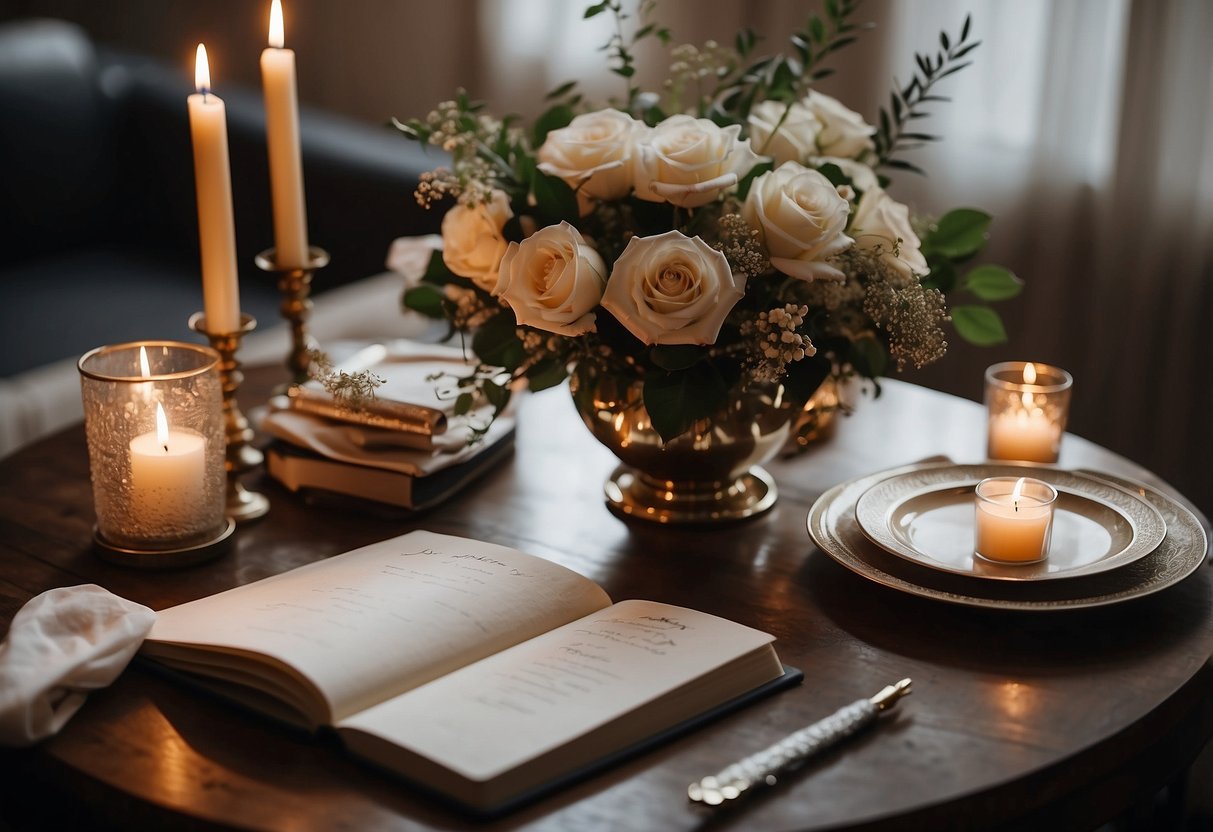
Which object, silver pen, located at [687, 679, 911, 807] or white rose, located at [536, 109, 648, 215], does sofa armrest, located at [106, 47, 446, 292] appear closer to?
white rose, located at [536, 109, 648, 215]

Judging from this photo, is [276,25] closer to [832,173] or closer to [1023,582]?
[832,173]

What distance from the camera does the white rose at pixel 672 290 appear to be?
3.10 ft

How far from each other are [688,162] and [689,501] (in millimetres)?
332

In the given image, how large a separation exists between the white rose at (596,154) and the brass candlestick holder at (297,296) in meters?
0.30

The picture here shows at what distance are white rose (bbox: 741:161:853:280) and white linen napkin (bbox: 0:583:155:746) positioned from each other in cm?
54

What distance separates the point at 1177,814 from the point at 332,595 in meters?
0.84

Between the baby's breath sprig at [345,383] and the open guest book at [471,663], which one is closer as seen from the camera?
the open guest book at [471,663]

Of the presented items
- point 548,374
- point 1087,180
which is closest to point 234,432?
point 548,374

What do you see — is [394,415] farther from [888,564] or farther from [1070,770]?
[1070,770]

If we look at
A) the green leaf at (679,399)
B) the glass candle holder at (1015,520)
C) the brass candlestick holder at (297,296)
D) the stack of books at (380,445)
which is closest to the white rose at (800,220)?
the green leaf at (679,399)

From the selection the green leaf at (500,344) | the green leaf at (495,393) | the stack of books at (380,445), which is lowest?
the stack of books at (380,445)

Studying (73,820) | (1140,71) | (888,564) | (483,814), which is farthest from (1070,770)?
(1140,71)

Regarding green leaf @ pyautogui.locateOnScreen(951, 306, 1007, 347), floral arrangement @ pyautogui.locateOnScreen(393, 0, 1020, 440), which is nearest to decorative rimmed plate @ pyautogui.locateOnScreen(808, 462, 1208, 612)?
floral arrangement @ pyautogui.locateOnScreen(393, 0, 1020, 440)

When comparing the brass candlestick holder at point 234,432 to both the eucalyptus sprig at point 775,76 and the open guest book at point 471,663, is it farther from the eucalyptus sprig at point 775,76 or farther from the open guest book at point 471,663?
the eucalyptus sprig at point 775,76
